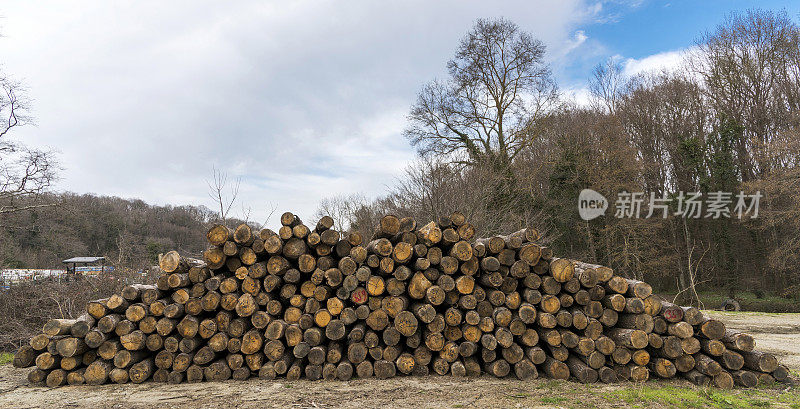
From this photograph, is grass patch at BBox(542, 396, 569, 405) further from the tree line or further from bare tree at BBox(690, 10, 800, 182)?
bare tree at BBox(690, 10, 800, 182)

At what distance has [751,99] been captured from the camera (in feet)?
74.6

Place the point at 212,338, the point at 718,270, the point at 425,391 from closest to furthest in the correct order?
the point at 425,391 < the point at 212,338 < the point at 718,270

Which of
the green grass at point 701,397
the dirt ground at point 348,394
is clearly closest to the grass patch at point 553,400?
the dirt ground at point 348,394

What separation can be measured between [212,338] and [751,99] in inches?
1069

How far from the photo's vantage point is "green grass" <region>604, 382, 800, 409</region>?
14.5 ft

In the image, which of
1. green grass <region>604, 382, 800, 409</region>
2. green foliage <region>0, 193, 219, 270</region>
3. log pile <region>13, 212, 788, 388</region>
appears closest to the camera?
green grass <region>604, 382, 800, 409</region>

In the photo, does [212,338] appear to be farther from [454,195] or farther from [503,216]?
[503,216]

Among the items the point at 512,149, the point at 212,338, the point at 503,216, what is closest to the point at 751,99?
the point at 512,149

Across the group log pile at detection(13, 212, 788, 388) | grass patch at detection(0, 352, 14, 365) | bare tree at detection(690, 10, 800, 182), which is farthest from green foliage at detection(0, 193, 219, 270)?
bare tree at detection(690, 10, 800, 182)

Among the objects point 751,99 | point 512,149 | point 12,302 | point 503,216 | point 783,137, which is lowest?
point 12,302

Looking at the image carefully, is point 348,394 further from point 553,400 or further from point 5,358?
point 5,358

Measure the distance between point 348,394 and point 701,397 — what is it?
3.63 meters

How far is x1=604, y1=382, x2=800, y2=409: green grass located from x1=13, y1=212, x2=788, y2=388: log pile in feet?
0.94

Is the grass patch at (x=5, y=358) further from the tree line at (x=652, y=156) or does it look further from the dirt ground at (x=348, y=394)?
the tree line at (x=652, y=156)
